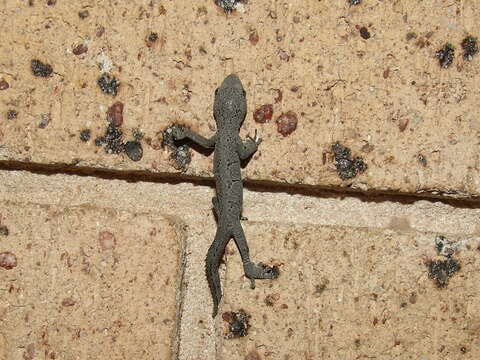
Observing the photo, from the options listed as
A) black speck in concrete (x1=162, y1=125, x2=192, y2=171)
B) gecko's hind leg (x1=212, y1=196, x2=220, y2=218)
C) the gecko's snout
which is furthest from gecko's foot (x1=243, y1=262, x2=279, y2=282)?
the gecko's snout

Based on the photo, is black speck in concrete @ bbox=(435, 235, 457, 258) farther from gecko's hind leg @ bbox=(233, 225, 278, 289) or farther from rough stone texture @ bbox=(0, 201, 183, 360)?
rough stone texture @ bbox=(0, 201, 183, 360)

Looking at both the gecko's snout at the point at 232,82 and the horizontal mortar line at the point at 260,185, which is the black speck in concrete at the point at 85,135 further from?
the gecko's snout at the point at 232,82

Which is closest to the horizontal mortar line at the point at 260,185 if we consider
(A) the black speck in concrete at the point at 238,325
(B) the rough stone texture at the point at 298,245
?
(B) the rough stone texture at the point at 298,245

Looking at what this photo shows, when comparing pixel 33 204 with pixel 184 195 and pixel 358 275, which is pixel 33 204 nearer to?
pixel 184 195

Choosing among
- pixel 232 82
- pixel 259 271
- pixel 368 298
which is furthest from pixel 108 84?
pixel 368 298

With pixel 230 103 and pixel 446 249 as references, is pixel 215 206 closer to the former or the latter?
pixel 230 103
